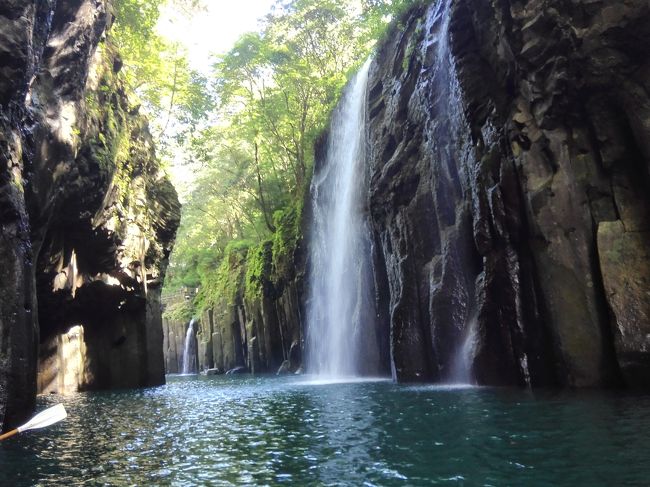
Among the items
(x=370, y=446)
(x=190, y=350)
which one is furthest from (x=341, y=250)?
(x=190, y=350)

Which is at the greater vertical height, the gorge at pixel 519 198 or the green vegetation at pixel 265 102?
the green vegetation at pixel 265 102

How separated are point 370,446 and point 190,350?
41.5 m

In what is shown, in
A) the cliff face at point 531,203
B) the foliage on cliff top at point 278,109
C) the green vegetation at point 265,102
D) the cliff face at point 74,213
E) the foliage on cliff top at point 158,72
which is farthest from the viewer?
the foliage on cliff top at point 278,109

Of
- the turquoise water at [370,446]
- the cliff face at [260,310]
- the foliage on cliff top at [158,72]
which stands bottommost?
the turquoise water at [370,446]

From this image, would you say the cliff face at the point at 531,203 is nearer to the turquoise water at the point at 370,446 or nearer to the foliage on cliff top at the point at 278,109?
the turquoise water at the point at 370,446

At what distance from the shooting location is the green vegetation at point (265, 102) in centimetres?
2705

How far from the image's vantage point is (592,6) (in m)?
9.15

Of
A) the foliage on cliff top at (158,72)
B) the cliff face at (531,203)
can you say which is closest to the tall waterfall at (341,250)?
the cliff face at (531,203)

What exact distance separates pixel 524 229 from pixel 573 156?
1636 millimetres

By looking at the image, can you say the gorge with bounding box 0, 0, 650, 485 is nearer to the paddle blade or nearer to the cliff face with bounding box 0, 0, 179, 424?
the cliff face with bounding box 0, 0, 179, 424

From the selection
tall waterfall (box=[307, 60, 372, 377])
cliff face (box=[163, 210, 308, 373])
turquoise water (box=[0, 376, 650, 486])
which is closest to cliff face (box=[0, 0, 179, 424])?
turquoise water (box=[0, 376, 650, 486])

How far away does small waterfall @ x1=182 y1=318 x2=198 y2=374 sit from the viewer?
44.3 m

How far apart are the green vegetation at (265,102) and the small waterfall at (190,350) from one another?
949 centimetres

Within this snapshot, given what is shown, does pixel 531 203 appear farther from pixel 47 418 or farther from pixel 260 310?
pixel 260 310
